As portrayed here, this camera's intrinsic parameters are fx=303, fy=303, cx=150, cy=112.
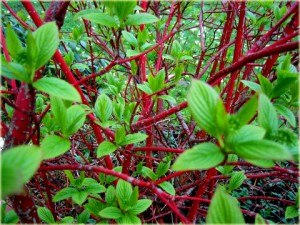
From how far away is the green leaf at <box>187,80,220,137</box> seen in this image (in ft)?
1.59

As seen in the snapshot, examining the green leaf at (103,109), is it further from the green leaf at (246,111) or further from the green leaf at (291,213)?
the green leaf at (291,213)

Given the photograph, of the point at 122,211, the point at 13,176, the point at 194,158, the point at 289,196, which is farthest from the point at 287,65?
the point at 289,196

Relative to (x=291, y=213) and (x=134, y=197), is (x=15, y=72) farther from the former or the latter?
(x=291, y=213)

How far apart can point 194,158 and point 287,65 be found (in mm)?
457

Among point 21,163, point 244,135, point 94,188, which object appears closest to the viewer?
point 21,163

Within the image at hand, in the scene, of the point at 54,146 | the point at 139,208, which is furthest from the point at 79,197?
the point at 54,146

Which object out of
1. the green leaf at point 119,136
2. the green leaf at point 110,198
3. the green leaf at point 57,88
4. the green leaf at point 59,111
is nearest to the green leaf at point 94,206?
the green leaf at point 110,198

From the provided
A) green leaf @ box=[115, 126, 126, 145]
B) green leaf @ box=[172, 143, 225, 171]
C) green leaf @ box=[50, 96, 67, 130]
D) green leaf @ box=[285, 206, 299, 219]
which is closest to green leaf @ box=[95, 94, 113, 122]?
green leaf @ box=[115, 126, 126, 145]

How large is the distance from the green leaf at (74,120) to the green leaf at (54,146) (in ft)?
0.08

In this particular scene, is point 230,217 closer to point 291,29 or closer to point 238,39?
point 291,29

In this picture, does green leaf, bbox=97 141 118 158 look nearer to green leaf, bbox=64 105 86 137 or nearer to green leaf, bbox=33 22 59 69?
green leaf, bbox=64 105 86 137

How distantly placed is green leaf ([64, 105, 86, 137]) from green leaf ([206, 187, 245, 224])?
1.11 ft

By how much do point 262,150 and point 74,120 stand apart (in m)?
0.39

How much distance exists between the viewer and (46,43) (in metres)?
0.51
